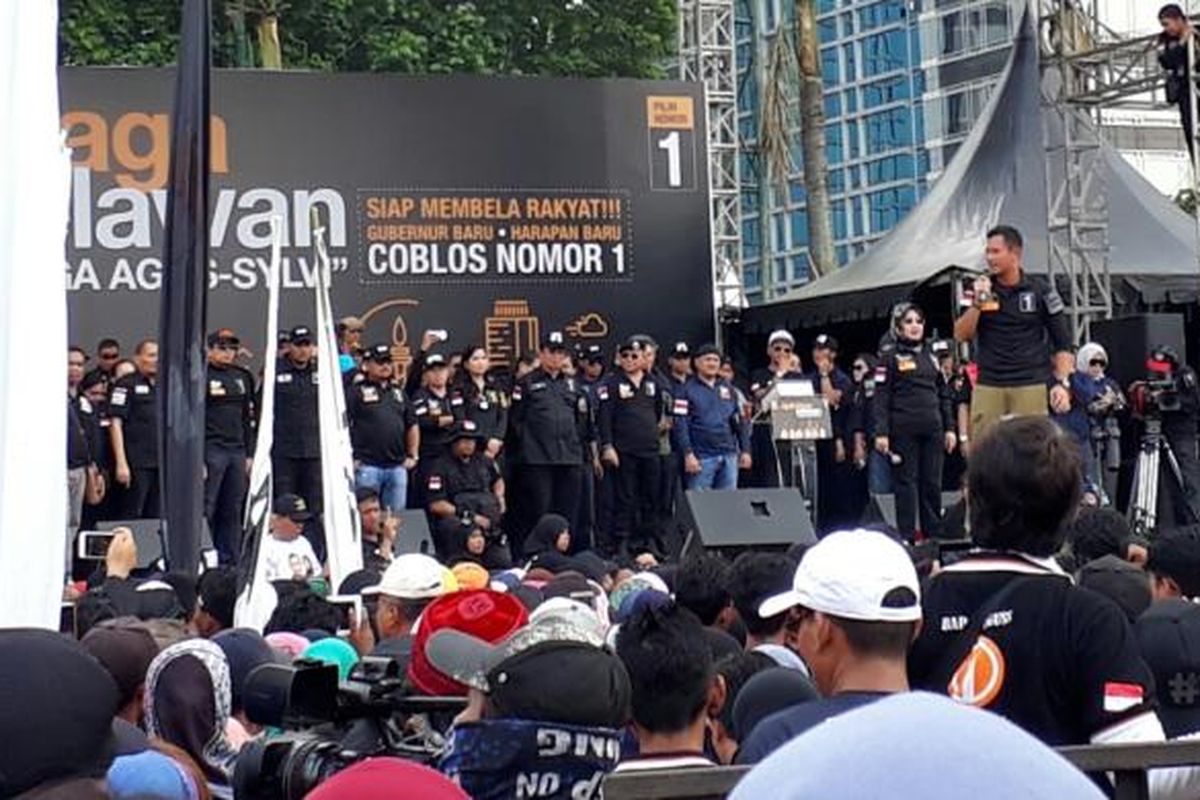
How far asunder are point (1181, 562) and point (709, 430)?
39.1 feet

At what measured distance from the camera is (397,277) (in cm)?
1891

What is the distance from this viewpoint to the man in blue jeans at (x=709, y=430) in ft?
58.1

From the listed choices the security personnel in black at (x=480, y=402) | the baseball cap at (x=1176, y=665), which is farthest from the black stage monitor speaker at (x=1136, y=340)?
the baseball cap at (x=1176, y=665)

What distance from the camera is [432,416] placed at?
16.5 m

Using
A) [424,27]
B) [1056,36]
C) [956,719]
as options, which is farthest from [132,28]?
[956,719]

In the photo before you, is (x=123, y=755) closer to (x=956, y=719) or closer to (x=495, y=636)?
(x=495, y=636)

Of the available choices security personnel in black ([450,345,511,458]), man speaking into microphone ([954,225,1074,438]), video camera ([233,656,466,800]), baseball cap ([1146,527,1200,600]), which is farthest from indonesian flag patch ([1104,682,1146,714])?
security personnel in black ([450,345,511,458])

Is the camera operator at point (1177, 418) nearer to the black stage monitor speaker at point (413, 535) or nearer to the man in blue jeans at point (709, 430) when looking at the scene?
the man in blue jeans at point (709, 430)

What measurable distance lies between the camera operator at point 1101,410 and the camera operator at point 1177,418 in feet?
1.71

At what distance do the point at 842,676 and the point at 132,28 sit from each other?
3061cm

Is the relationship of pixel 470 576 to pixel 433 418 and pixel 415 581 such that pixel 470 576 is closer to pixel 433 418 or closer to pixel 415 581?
pixel 415 581

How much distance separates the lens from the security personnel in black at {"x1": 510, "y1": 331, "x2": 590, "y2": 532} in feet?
56.0

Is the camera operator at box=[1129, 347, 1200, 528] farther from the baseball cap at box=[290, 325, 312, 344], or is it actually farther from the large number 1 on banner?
the baseball cap at box=[290, 325, 312, 344]

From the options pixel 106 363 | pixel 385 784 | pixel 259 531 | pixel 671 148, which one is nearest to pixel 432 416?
pixel 106 363
